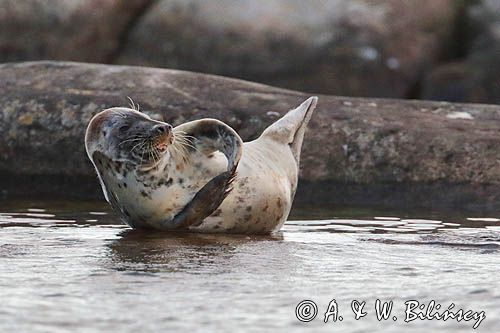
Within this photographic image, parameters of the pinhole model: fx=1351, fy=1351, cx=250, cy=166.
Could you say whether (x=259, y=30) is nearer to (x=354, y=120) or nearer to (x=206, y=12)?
(x=206, y=12)

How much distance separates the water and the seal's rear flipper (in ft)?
2.22

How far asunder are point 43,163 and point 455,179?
2893 mm

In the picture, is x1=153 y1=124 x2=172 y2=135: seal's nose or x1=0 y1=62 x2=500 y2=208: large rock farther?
x1=0 y1=62 x2=500 y2=208: large rock

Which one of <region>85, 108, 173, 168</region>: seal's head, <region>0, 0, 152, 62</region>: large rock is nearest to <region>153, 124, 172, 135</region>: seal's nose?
<region>85, 108, 173, 168</region>: seal's head

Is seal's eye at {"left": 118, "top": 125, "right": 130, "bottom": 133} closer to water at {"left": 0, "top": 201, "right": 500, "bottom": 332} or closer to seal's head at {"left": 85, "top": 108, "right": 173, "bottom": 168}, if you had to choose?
seal's head at {"left": 85, "top": 108, "right": 173, "bottom": 168}

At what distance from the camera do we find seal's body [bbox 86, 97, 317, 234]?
637cm

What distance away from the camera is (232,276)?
4.91 metres

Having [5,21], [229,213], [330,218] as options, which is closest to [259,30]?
[5,21]

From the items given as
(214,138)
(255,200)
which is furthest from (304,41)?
(214,138)

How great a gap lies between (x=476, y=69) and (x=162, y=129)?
904 centimetres

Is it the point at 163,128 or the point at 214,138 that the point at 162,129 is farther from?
the point at 214,138

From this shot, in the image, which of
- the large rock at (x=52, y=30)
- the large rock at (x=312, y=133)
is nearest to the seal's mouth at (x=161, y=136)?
the large rock at (x=312, y=133)

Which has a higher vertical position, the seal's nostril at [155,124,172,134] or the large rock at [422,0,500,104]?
the large rock at [422,0,500,104]

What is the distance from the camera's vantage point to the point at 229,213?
6.61m
